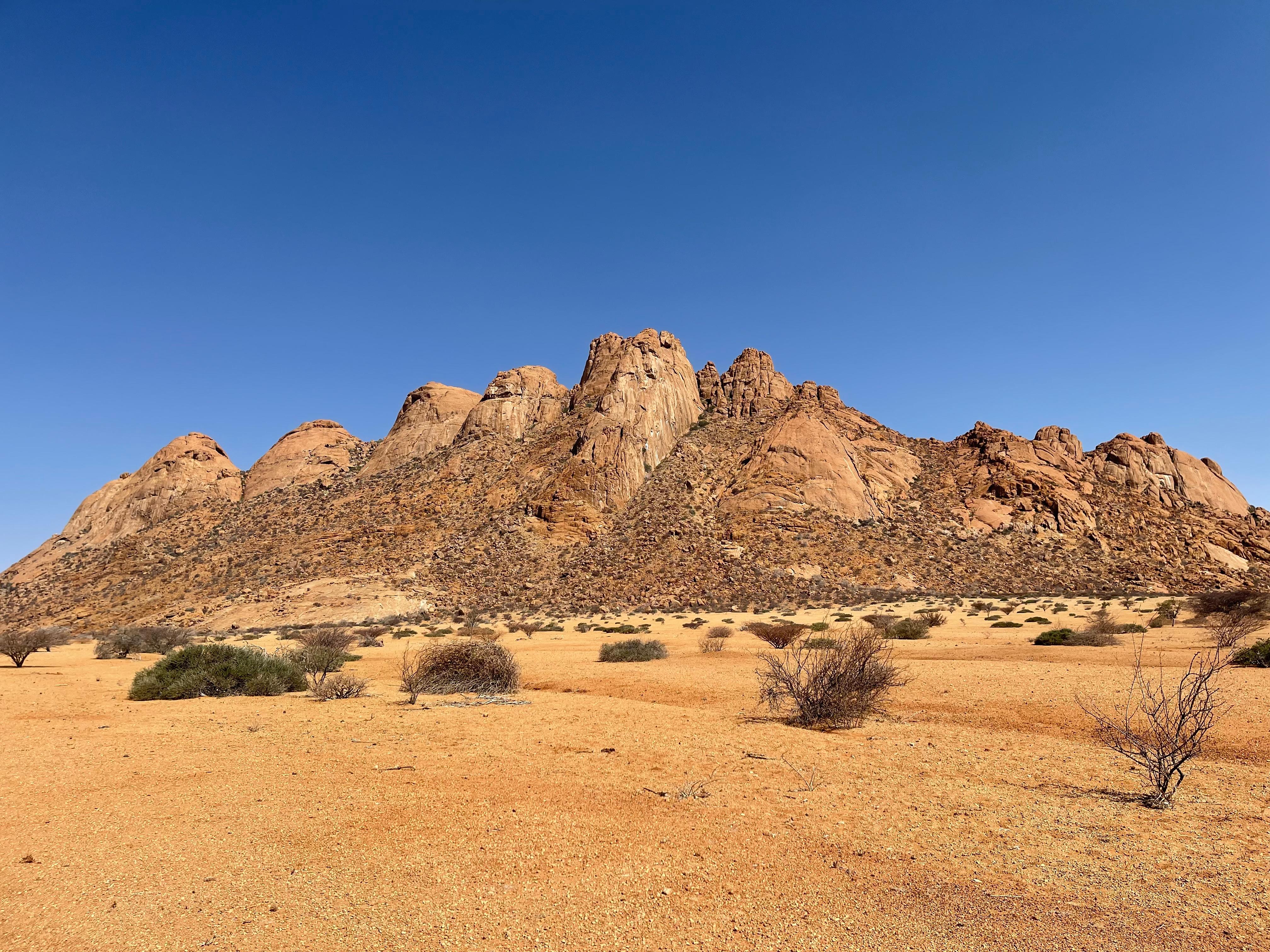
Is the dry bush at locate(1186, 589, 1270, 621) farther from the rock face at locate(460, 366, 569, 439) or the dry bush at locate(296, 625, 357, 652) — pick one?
the rock face at locate(460, 366, 569, 439)

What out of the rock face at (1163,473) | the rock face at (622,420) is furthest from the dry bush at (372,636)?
the rock face at (1163,473)

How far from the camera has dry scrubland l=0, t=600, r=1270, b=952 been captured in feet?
13.3

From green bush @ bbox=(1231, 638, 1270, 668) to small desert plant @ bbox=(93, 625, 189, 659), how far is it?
106 ft

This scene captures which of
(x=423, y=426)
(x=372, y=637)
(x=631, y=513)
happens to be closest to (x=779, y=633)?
(x=372, y=637)

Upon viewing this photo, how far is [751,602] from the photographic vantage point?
40.9 metres

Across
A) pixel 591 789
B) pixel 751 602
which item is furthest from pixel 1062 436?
pixel 591 789

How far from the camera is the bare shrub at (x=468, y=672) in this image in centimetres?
1350

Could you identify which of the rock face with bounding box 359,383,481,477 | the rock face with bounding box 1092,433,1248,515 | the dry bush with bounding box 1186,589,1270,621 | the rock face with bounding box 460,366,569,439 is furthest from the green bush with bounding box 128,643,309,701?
the rock face with bounding box 1092,433,1248,515

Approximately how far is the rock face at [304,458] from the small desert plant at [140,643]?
40.7 metres

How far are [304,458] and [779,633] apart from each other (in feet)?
214

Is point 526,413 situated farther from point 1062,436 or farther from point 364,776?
point 364,776

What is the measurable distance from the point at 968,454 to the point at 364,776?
70908 millimetres

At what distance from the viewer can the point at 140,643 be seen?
2592 centimetres

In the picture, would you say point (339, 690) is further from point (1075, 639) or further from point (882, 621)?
point (882, 621)
